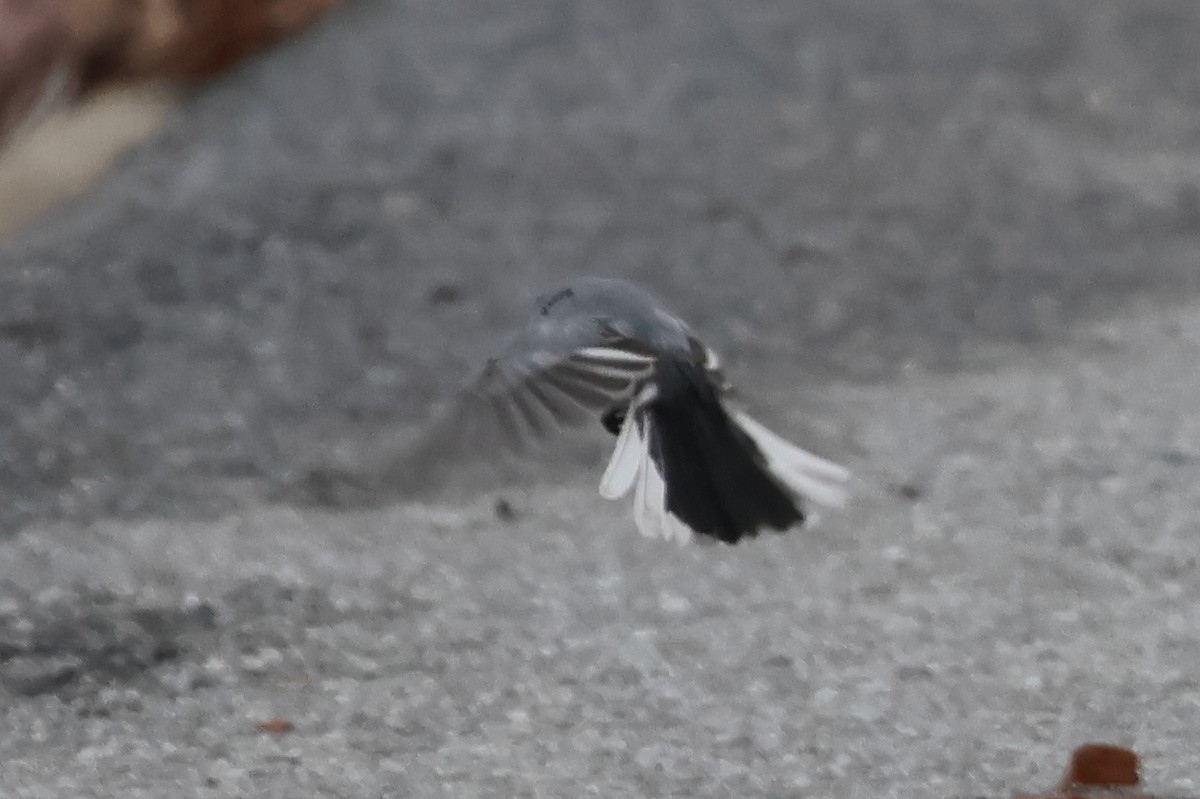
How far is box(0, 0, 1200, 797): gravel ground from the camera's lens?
3.48 m

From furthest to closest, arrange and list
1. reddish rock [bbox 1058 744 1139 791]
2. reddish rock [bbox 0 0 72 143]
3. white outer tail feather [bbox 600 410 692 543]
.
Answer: reddish rock [bbox 0 0 72 143] → white outer tail feather [bbox 600 410 692 543] → reddish rock [bbox 1058 744 1139 791]

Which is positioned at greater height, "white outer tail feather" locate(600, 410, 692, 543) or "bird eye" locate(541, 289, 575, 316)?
"bird eye" locate(541, 289, 575, 316)

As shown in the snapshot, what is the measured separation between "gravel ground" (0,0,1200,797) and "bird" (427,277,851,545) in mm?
444

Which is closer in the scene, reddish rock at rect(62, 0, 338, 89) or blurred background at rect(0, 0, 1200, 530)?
blurred background at rect(0, 0, 1200, 530)

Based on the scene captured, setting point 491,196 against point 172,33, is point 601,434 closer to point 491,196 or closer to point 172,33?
point 491,196

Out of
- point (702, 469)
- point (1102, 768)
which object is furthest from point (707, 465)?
point (1102, 768)

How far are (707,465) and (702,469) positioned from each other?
0.01m

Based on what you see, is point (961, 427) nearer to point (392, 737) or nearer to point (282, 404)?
point (282, 404)

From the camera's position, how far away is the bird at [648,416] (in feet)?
10.4

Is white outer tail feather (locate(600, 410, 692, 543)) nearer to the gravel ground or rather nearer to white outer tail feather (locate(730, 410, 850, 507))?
white outer tail feather (locate(730, 410, 850, 507))

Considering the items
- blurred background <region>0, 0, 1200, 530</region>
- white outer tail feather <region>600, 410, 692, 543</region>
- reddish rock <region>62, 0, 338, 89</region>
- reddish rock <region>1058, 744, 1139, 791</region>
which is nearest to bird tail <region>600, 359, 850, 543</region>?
white outer tail feather <region>600, 410, 692, 543</region>

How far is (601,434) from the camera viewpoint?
17.1ft

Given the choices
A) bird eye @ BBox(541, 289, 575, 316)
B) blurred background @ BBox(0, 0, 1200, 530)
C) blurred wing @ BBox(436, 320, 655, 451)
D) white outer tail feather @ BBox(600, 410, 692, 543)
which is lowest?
white outer tail feather @ BBox(600, 410, 692, 543)

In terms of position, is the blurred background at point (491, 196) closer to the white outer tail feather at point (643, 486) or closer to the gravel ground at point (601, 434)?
the gravel ground at point (601, 434)
